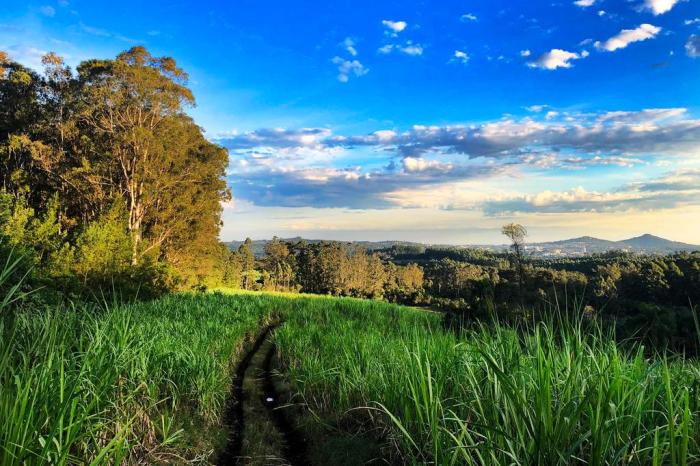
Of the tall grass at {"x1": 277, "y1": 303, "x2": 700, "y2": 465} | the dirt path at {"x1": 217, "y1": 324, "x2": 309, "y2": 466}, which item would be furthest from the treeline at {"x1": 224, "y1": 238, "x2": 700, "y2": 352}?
the tall grass at {"x1": 277, "y1": 303, "x2": 700, "y2": 465}

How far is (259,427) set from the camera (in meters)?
5.84

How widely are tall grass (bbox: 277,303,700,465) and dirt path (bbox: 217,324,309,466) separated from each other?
59 cm

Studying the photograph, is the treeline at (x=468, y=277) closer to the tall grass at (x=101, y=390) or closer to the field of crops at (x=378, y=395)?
the field of crops at (x=378, y=395)

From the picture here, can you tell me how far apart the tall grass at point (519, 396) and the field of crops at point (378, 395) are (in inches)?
0.7

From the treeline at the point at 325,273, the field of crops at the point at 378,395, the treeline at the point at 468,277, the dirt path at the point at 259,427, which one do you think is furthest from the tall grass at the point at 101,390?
the treeline at the point at 325,273

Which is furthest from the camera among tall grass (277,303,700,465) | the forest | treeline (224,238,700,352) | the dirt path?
treeline (224,238,700,352)

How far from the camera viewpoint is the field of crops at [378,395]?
2178mm

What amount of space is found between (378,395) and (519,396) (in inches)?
116

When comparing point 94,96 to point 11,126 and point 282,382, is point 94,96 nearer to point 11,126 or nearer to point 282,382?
point 11,126

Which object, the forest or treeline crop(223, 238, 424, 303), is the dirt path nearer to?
the forest

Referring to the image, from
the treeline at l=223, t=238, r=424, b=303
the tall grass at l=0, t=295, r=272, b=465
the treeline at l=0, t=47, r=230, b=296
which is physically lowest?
the treeline at l=223, t=238, r=424, b=303

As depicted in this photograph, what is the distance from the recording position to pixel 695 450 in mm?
2354

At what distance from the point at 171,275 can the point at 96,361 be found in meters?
21.6

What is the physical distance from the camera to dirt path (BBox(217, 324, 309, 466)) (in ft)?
16.2
